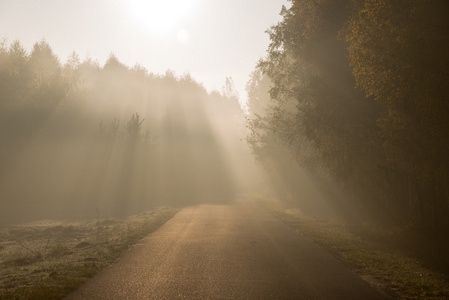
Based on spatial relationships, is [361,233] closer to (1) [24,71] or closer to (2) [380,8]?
(2) [380,8]

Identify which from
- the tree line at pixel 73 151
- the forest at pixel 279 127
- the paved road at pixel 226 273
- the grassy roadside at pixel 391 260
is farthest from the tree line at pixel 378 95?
the tree line at pixel 73 151

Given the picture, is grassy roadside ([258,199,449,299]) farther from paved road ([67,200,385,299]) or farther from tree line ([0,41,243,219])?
tree line ([0,41,243,219])

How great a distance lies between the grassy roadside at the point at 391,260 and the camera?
662 cm

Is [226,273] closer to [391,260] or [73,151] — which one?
[391,260]

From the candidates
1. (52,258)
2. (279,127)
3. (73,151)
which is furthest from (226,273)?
(73,151)

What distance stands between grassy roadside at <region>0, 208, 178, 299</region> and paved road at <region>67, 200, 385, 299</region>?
508 millimetres

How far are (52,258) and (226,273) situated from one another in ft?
20.1

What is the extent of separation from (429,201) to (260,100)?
112 feet

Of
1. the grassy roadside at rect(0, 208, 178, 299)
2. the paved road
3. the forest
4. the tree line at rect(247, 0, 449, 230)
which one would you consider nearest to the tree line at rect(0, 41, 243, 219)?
the forest

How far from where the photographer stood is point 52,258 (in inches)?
392

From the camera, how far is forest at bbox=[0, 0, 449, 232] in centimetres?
977

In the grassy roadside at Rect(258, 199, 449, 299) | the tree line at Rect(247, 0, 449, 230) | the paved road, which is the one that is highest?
the tree line at Rect(247, 0, 449, 230)

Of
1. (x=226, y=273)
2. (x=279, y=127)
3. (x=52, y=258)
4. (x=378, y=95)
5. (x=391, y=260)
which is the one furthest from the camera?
(x=279, y=127)

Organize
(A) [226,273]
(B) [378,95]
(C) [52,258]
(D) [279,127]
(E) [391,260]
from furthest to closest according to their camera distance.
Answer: (D) [279,127], (B) [378,95], (C) [52,258], (E) [391,260], (A) [226,273]
